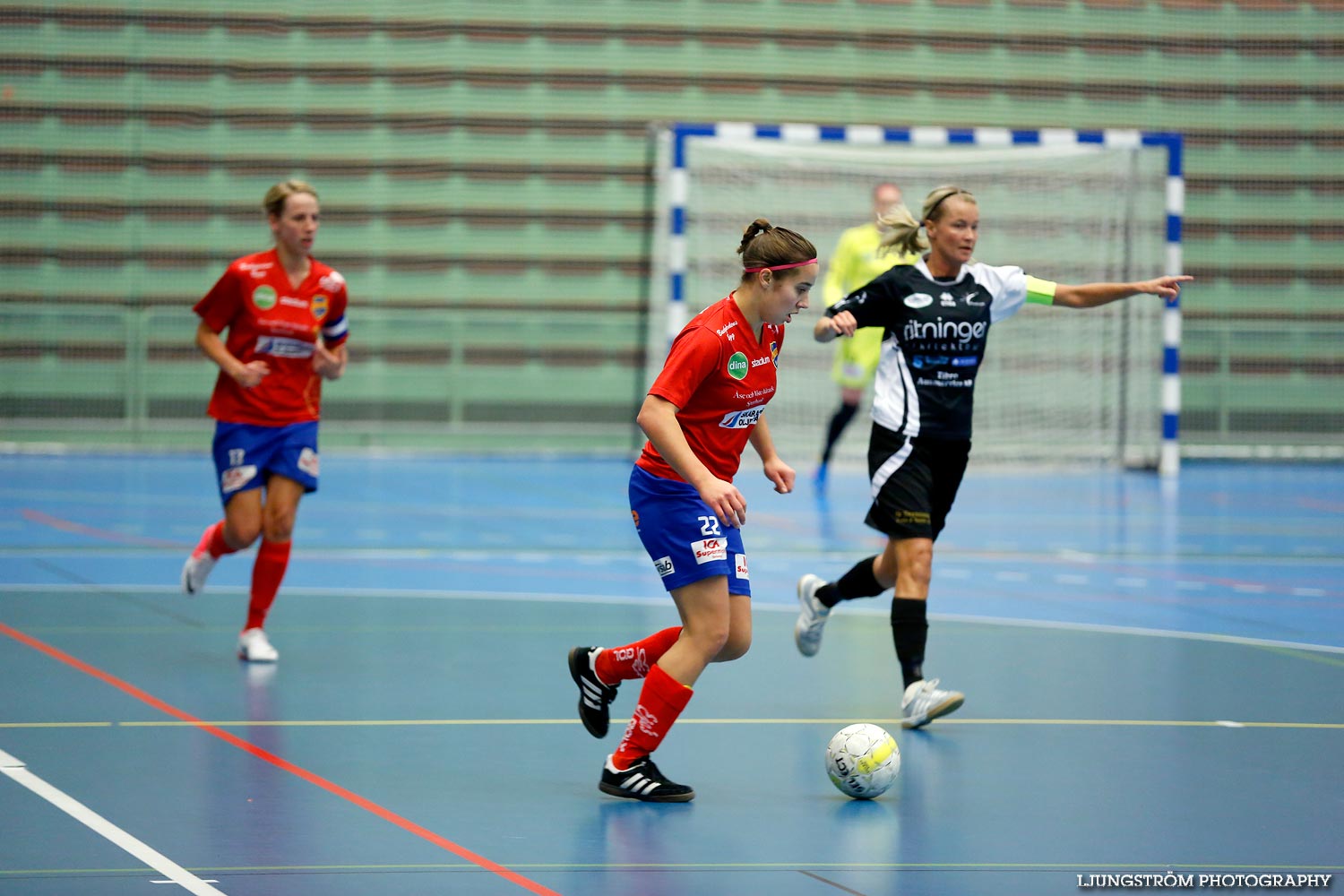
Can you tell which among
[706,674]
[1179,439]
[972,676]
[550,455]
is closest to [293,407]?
[706,674]

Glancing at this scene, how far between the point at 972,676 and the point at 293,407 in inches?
114

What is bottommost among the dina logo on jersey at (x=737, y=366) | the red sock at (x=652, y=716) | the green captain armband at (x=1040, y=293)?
the red sock at (x=652, y=716)

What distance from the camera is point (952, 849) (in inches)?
158

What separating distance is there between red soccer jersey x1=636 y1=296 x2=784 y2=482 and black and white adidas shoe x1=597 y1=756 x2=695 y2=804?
0.81 m

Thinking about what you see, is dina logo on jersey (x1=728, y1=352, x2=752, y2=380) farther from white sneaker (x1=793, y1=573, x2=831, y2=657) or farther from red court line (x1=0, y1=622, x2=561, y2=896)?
white sneaker (x1=793, y1=573, x2=831, y2=657)

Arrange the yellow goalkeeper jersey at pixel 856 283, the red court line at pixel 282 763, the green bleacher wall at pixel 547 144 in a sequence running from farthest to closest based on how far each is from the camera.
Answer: the green bleacher wall at pixel 547 144 < the yellow goalkeeper jersey at pixel 856 283 < the red court line at pixel 282 763

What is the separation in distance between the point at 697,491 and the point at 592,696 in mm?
913

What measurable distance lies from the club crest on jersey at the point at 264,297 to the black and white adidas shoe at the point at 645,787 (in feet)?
9.62

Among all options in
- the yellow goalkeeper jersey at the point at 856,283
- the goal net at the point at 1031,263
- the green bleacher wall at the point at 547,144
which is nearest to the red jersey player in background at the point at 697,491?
the yellow goalkeeper jersey at the point at 856,283

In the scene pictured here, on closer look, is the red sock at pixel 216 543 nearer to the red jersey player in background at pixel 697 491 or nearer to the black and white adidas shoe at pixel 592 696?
the black and white adidas shoe at pixel 592 696

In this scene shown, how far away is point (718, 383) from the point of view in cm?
454

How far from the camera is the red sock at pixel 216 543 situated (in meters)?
6.74

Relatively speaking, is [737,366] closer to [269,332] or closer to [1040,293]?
[1040,293]

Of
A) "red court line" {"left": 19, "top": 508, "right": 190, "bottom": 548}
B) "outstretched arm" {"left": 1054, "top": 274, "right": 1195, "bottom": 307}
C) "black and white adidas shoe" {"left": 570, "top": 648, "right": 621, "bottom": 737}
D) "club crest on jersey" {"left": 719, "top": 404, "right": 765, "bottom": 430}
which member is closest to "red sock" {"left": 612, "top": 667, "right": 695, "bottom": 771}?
"black and white adidas shoe" {"left": 570, "top": 648, "right": 621, "bottom": 737}
